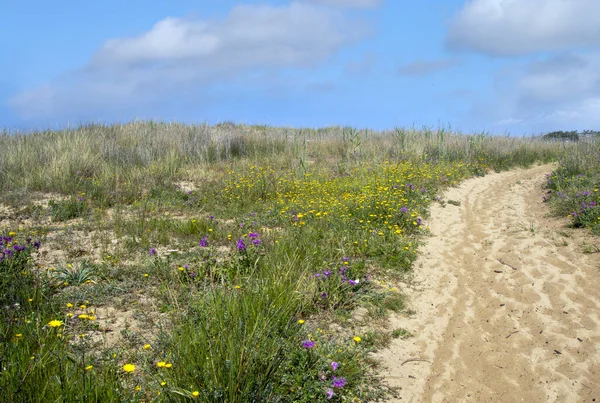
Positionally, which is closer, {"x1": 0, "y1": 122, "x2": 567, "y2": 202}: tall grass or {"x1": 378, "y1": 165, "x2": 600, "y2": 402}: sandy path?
{"x1": 378, "y1": 165, "x2": 600, "y2": 402}: sandy path

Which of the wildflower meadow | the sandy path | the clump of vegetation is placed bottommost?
the sandy path

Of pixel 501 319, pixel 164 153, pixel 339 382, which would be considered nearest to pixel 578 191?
pixel 501 319

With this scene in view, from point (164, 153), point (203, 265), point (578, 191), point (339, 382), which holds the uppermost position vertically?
point (164, 153)

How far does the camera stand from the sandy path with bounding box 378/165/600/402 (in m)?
4.52

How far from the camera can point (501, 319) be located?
5855 mm

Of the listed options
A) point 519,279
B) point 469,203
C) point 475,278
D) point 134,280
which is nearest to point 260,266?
point 134,280

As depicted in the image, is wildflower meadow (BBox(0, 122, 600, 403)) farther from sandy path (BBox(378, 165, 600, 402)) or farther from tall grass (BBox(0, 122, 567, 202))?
sandy path (BBox(378, 165, 600, 402))

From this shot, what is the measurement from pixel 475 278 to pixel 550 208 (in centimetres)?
471

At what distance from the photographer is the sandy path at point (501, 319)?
452 centimetres

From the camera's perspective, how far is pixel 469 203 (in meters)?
11.8

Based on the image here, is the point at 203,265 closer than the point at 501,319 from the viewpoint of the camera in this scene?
No

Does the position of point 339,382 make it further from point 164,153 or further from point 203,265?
point 164,153

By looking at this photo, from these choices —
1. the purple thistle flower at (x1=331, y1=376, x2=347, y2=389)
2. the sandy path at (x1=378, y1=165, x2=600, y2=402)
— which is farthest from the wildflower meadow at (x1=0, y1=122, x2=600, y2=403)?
the sandy path at (x1=378, y1=165, x2=600, y2=402)

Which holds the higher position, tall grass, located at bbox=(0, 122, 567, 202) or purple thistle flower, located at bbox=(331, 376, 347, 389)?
tall grass, located at bbox=(0, 122, 567, 202)
